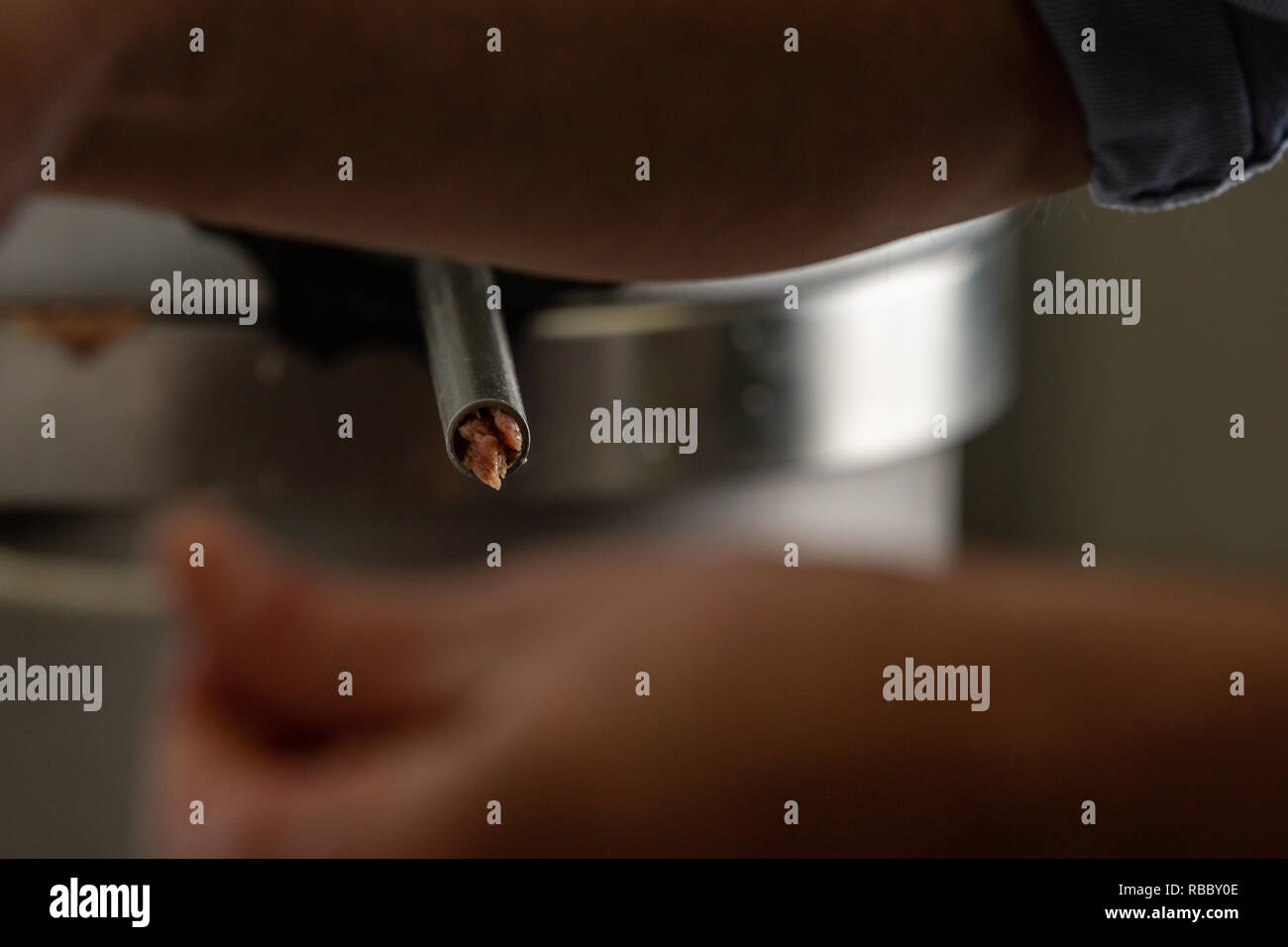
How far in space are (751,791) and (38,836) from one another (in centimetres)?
29

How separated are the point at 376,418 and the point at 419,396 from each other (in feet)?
0.05

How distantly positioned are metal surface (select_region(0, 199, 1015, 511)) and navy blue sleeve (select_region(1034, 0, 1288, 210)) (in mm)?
146

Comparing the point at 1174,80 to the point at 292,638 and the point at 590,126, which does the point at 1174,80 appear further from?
the point at 292,638

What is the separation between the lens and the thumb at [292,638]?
1.14ft

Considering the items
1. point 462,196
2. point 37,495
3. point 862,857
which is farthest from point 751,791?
point 37,495

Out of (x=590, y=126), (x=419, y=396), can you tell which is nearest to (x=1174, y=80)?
(x=590, y=126)

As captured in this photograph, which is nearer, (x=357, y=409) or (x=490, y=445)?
(x=490, y=445)

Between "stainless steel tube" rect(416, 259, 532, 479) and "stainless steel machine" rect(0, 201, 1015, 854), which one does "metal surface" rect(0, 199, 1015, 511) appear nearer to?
"stainless steel machine" rect(0, 201, 1015, 854)

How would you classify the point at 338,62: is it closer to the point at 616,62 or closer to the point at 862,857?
the point at 616,62

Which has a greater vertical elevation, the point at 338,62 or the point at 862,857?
the point at 338,62

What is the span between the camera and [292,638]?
1.19 feet

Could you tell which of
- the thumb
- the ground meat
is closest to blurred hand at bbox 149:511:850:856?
the thumb

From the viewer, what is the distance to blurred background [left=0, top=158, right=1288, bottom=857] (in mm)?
385

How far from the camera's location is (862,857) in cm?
29
